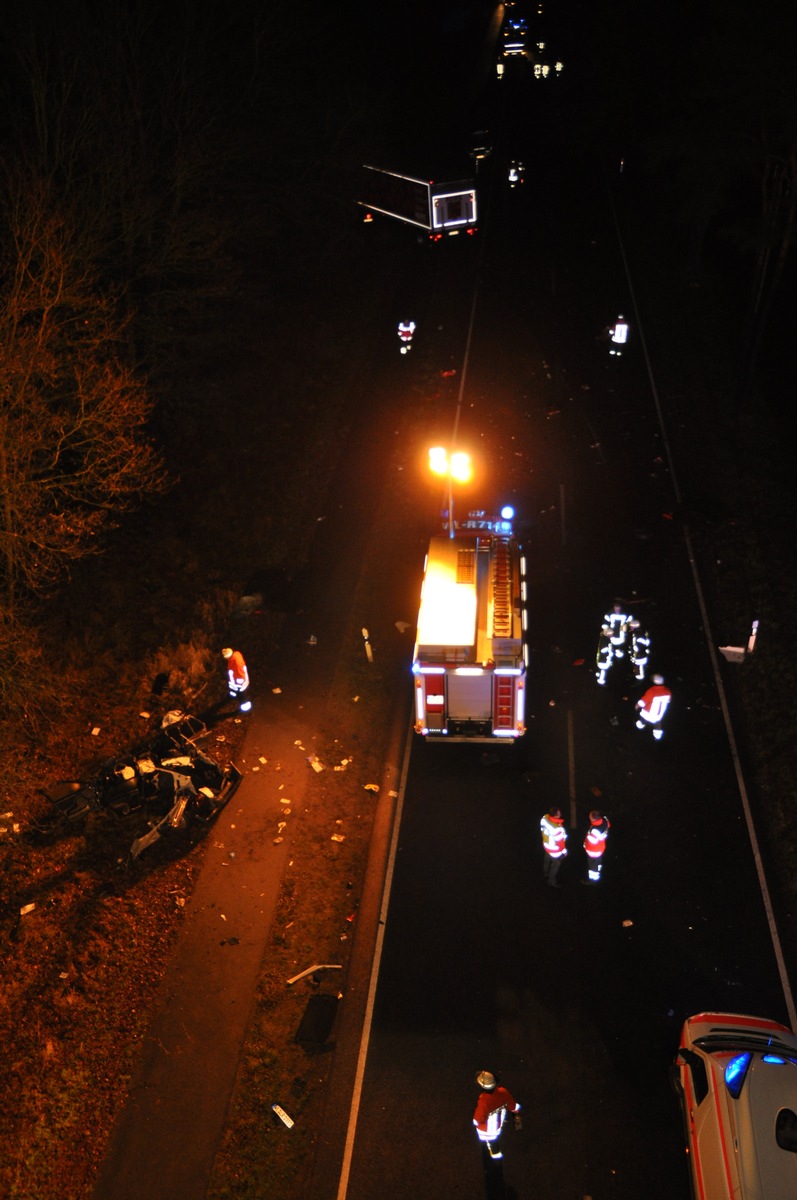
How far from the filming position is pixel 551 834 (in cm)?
1273

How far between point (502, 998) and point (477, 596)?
20.5 feet

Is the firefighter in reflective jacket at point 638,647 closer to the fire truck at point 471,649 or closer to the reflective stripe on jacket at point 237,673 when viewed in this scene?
the fire truck at point 471,649

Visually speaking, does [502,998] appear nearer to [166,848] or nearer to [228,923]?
[228,923]

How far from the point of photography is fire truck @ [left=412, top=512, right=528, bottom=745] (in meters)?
14.3

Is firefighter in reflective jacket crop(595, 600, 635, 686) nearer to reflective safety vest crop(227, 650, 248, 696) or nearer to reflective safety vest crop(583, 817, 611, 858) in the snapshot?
reflective safety vest crop(583, 817, 611, 858)

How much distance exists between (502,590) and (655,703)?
3136mm

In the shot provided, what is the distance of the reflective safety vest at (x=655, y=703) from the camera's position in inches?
592

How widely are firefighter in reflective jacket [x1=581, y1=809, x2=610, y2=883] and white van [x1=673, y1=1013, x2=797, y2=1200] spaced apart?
2.56 metres

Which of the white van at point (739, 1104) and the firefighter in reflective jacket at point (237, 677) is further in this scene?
the firefighter in reflective jacket at point (237, 677)

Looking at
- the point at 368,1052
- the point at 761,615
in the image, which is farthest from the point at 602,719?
the point at 368,1052

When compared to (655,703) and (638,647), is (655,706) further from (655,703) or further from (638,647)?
(638,647)

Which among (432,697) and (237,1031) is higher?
(432,697)

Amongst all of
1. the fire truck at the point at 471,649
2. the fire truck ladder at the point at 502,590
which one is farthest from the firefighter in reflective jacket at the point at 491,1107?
the fire truck ladder at the point at 502,590

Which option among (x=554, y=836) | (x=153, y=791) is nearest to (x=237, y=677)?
(x=153, y=791)
